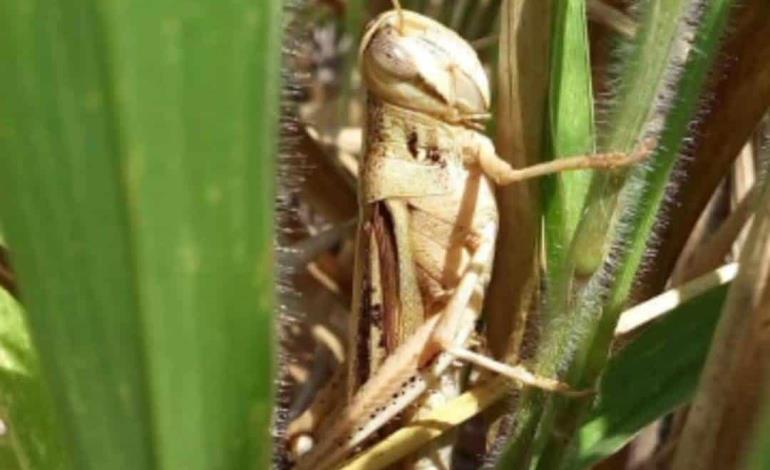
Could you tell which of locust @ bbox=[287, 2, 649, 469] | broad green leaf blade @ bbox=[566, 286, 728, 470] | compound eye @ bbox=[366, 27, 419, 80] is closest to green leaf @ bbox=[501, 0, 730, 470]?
broad green leaf blade @ bbox=[566, 286, 728, 470]

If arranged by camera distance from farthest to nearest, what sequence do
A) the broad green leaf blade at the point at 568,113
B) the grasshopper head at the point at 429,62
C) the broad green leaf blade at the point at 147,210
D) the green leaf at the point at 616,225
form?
1. the grasshopper head at the point at 429,62
2. the broad green leaf blade at the point at 568,113
3. the green leaf at the point at 616,225
4. the broad green leaf blade at the point at 147,210

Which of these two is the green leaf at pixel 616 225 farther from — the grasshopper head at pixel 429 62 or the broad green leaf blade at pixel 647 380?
the grasshopper head at pixel 429 62

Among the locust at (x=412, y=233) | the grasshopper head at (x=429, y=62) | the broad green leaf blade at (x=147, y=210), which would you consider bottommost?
the locust at (x=412, y=233)

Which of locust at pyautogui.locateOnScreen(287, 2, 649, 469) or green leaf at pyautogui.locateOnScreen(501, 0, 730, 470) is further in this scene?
locust at pyautogui.locateOnScreen(287, 2, 649, 469)

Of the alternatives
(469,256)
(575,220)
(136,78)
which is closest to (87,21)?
(136,78)

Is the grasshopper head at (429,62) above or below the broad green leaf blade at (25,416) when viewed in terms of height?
above

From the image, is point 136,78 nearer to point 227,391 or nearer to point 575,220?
A: point 227,391

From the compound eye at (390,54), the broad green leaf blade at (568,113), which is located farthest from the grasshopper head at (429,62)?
the broad green leaf blade at (568,113)

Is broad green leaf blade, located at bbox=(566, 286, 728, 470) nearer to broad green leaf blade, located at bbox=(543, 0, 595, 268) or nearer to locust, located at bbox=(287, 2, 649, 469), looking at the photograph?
broad green leaf blade, located at bbox=(543, 0, 595, 268)
